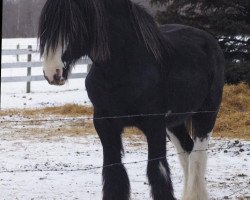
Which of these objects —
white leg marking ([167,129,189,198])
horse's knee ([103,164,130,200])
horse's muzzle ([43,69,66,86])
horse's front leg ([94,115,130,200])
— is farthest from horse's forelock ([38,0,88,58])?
white leg marking ([167,129,189,198])

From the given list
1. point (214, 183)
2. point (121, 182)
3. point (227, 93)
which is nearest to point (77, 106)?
point (227, 93)

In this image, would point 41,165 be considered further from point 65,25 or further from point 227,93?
point 227,93

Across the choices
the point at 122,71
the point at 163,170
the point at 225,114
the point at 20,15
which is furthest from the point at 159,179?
the point at 20,15

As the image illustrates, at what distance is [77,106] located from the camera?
9.50 metres

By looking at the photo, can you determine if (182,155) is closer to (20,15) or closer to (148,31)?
(148,31)

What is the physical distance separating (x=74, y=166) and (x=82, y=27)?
2582mm

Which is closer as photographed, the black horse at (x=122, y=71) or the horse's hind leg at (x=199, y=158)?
the black horse at (x=122, y=71)

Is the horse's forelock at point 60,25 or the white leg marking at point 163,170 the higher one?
the horse's forelock at point 60,25

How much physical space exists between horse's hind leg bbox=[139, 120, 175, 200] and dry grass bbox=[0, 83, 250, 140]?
3569mm

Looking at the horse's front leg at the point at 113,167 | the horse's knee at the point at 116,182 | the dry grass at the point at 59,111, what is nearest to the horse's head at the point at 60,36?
the horse's front leg at the point at 113,167

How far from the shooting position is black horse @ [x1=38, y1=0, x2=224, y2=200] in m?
3.32

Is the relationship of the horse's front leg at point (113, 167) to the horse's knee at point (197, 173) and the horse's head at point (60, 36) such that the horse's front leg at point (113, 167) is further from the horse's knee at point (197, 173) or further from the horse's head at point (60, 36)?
the horse's knee at point (197, 173)

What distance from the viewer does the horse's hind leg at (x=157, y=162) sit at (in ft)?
11.9

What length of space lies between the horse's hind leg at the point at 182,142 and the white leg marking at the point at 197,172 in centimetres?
18
